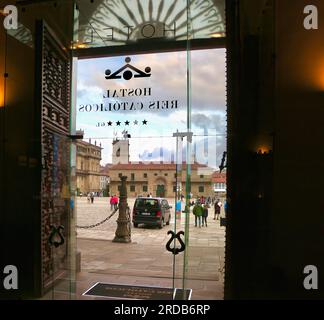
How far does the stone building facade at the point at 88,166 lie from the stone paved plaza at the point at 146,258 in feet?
0.78

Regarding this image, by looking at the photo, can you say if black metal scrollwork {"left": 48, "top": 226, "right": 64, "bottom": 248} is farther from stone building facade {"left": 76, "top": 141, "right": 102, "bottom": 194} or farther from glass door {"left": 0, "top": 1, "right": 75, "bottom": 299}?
stone building facade {"left": 76, "top": 141, "right": 102, "bottom": 194}

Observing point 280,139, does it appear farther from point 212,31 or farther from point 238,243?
point 212,31

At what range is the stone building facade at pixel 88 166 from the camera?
520 cm

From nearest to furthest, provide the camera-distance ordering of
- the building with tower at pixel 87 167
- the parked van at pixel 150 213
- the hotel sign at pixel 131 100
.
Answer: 1. the hotel sign at pixel 131 100
2. the building with tower at pixel 87 167
3. the parked van at pixel 150 213

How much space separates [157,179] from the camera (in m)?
5.92

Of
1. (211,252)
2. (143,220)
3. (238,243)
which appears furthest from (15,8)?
(143,220)

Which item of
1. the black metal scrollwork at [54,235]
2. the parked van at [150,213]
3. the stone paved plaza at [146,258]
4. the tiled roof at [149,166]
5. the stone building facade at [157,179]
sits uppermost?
the tiled roof at [149,166]

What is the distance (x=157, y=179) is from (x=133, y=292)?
1862 mm

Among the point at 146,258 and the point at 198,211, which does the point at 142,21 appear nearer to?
the point at 198,211

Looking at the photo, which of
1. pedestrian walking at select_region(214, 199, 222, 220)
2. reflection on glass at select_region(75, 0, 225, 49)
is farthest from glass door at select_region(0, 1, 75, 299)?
pedestrian walking at select_region(214, 199, 222, 220)

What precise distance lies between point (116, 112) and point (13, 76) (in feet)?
4.12

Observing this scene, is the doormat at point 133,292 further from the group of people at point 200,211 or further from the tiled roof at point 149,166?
the tiled roof at point 149,166

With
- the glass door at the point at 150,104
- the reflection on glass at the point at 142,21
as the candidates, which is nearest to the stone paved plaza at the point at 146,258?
the glass door at the point at 150,104

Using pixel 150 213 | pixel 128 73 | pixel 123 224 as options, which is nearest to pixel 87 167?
pixel 128 73
